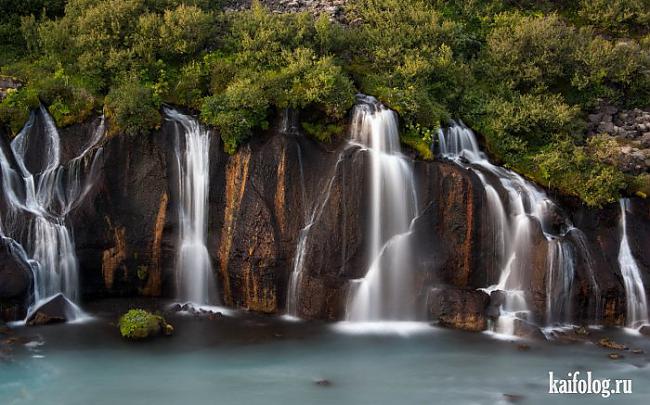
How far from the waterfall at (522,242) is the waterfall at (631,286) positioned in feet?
3.67

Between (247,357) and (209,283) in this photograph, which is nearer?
(247,357)

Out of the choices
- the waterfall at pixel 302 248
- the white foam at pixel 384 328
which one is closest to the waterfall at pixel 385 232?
the white foam at pixel 384 328

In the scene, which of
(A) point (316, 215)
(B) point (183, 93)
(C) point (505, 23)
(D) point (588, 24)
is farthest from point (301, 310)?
(D) point (588, 24)

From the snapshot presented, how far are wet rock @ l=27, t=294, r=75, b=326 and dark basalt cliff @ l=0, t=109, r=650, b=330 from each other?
2.76 ft

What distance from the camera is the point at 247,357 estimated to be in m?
15.5

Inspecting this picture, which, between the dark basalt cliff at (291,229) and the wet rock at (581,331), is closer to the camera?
the wet rock at (581,331)

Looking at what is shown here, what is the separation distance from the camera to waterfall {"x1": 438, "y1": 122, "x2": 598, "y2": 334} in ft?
57.3

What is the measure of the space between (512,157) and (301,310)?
777 cm

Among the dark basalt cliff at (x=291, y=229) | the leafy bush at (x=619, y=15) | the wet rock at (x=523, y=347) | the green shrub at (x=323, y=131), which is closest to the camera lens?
the wet rock at (x=523, y=347)

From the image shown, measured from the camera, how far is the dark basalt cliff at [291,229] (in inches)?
704

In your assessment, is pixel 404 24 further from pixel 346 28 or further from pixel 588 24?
pixel 588 24

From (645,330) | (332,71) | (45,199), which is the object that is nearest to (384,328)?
Result: (645,330)

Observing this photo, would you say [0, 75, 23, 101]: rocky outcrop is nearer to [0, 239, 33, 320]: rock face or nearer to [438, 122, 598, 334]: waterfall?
[0, 239, 33, 320]: rock face

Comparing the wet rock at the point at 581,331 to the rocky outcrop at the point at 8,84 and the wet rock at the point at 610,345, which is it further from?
the rocky outcrop at the point at 8,84
